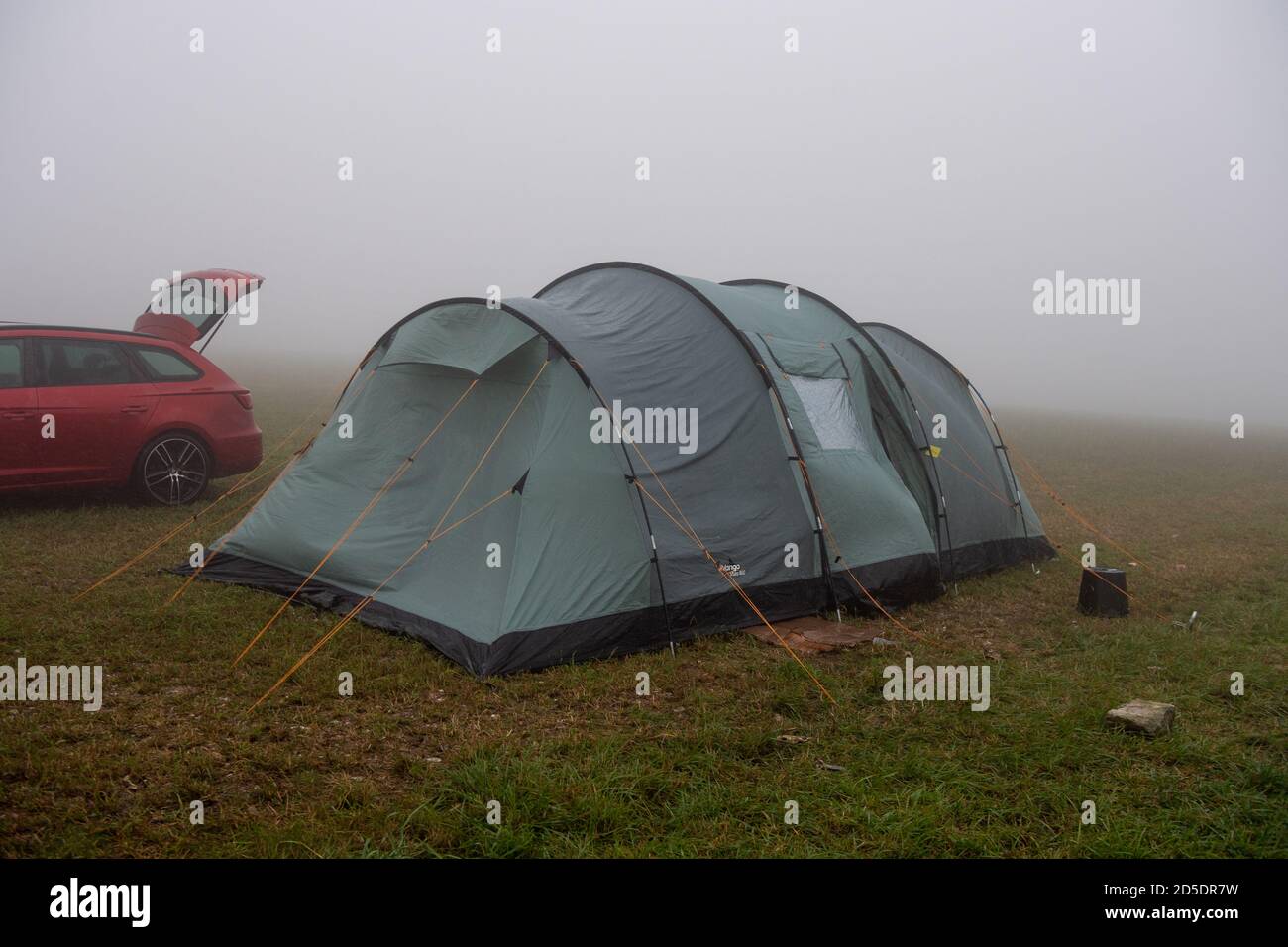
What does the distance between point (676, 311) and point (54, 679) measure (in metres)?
4.94

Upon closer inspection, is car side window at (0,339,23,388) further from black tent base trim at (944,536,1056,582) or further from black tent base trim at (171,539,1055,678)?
black tent base trim at (944,536,1056,582)

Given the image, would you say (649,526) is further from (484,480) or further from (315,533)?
(315,533)

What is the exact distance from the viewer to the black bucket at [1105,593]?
7.49 metres

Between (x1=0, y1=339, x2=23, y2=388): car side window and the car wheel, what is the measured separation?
1266 mm

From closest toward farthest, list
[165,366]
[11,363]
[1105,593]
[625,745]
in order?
[625,745]
[1105,593]
[11,363]
[165,366]

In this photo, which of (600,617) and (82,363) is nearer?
(600,617)

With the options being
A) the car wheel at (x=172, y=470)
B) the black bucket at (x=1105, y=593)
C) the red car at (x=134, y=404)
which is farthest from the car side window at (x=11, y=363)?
the black bucket at (x=1105, y=593)

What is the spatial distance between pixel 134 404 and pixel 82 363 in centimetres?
61

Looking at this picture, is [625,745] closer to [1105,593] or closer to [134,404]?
[1105,593]

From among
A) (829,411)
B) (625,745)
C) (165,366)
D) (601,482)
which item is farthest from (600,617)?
(165,366)

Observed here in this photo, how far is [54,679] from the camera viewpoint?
5.18 meters

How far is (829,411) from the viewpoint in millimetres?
7691

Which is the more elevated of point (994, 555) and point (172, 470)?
point (172, 470)

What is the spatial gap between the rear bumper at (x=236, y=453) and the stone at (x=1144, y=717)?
28.5 ft
